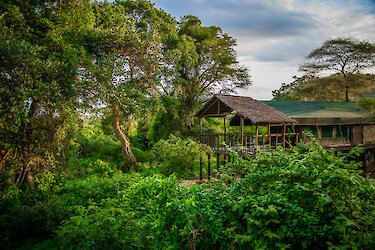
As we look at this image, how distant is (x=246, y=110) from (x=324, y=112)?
8.03 meters

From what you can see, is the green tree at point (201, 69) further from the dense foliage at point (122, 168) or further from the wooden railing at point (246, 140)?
the wooden railing at point (246, 140)

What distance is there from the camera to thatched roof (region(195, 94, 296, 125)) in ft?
41.2

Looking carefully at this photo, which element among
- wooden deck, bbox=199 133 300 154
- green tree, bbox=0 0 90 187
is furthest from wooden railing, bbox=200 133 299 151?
green tree, bbox=0 0 90 187

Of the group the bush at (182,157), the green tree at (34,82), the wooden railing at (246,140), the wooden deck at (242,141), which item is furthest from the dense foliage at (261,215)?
the bush at (182,157)

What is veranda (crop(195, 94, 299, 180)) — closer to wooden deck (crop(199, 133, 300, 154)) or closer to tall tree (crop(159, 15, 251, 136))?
wooden deck (crop(199, 133, 300, 154))

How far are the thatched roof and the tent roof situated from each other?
2667 mm

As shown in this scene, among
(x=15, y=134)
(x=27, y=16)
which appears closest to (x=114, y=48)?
(x=27, y=16)

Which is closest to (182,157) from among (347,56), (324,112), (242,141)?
(242,141)

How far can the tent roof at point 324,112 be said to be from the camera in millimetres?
16469

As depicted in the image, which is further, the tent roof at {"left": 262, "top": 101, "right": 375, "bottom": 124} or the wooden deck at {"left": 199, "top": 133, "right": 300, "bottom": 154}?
the tent roof at {"left": 262, "top": 101, "right": 375, "bottom": 124}

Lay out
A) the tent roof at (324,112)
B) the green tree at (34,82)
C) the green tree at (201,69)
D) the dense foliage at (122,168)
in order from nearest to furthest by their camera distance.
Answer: the dense foliage at (122,168), the green tree at (34,82), the tent roof at (324,112), the green tree at (201,69)

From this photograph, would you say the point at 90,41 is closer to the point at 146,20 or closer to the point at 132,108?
the point at 132,108

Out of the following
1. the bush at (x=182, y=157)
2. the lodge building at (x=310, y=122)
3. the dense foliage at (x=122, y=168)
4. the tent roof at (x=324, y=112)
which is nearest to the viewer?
the dense foliage at (x=122, y=168)

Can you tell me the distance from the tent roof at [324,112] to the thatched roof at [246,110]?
2667 mm
